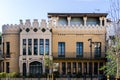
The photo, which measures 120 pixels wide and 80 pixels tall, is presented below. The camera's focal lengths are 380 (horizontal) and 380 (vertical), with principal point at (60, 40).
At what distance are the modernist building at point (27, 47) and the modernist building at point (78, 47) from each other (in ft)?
5.55

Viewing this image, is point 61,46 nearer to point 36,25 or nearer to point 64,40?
point 64,40

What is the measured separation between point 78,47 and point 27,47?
8021 mm

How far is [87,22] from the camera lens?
65.1 meters

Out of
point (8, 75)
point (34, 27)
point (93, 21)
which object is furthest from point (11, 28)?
point (93, 21)

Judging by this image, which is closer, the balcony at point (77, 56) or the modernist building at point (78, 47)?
the balcony at point (77, 56)

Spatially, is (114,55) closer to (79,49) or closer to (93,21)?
(79,49)

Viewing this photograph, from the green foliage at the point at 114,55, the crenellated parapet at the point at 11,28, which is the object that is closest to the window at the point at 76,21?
the crenellated parapet at the point at 11,28

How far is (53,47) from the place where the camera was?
59.5 m

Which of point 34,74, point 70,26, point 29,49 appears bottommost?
point 34,74

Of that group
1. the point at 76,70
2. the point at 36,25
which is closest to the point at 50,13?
the point at 36,25

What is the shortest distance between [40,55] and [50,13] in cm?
800

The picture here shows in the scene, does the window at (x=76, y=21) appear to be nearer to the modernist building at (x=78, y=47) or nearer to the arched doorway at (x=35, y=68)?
the modernist building at (x=78, y=47)

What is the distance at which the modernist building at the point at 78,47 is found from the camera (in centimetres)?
5884

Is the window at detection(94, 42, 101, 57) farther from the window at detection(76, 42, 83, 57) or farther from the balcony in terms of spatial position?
the window at detection(76, 42, 83, 57)
